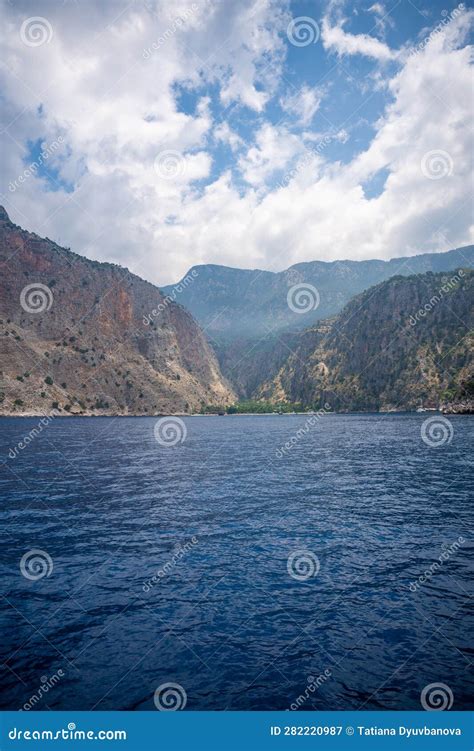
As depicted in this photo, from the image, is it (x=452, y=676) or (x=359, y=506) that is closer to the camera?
(x=452, y=676)

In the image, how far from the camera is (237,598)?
1501 centimetres

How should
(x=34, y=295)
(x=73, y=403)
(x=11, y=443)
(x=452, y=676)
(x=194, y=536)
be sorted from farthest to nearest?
(x=34, y=295) < (x=73, y=403) < (x=11, y=443) < (x=194, y=536) < (x=452, y=676)

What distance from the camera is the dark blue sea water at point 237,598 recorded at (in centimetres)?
1054

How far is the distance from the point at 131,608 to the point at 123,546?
21.4 feet

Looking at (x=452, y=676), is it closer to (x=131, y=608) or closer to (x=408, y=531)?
(x=131, y=608)

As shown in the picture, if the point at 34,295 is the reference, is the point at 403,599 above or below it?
below

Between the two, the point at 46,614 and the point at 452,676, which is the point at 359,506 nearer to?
the point at 452,676

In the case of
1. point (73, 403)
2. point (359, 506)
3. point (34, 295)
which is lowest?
point (359, 506)

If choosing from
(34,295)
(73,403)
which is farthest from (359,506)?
(34,295)

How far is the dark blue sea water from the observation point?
34.6 feet

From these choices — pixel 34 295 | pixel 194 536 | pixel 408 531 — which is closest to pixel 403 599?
pixel 408 531

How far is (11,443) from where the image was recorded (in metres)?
67.1

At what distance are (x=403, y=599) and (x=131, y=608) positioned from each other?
956 centimetres

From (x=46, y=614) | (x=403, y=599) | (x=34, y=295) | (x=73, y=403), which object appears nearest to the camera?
(x=46, y=614)
